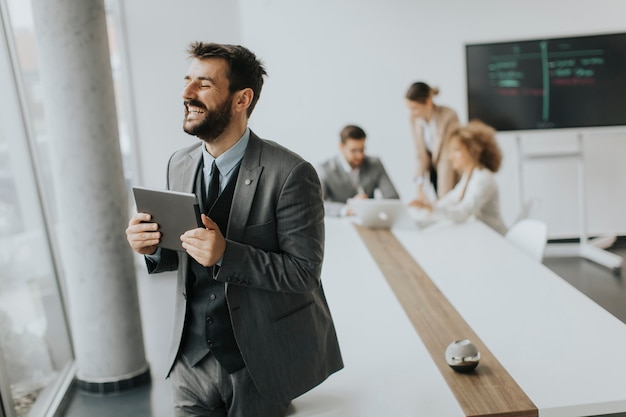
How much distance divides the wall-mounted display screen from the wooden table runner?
254 cm

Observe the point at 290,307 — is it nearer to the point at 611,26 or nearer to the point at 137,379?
the point at 137,379

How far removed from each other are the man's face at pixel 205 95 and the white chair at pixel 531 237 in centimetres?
245

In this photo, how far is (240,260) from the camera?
196cm

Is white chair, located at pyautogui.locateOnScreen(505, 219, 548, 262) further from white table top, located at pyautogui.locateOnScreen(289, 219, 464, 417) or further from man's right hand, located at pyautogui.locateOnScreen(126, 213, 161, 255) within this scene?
man's right hand, located at pyautogui.locateOnScreen(126, 213, 161, 255)

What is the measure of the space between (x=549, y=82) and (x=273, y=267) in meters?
5.01

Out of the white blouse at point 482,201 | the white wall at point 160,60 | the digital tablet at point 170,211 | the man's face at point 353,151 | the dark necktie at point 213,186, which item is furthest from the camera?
the white wall at point 160,60

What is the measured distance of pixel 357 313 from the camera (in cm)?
319

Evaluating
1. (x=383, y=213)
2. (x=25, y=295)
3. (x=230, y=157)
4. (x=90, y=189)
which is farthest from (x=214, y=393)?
(x=383, y=213)

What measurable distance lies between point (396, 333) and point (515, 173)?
4.39 metres

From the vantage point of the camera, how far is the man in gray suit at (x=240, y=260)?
6.64ft

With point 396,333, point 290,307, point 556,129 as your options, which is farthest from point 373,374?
point 556,129

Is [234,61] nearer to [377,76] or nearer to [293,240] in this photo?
[293,240]

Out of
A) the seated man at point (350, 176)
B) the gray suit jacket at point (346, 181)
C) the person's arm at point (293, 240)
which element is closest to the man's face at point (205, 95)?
the person's arm at point (293, 240)

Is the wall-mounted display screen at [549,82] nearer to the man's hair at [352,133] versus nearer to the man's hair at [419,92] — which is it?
the man's hair at [419,92]
